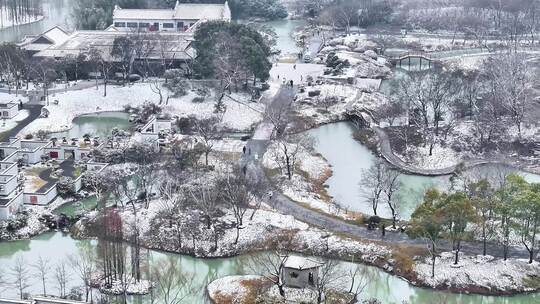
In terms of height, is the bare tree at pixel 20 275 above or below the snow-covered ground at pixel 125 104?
below

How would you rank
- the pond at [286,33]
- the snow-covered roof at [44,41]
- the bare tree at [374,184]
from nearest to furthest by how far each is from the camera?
1. the bare tree at [374,184]
2. the snow-covered roof at [44,41]
3. the pond at [286,33]

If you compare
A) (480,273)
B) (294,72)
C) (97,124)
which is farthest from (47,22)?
(480,273)

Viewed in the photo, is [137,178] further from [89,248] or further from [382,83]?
[382,83]

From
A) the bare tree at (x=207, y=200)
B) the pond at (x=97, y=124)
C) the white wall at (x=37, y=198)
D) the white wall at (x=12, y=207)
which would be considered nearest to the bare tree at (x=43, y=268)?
the white wall at (x=12, y=207)

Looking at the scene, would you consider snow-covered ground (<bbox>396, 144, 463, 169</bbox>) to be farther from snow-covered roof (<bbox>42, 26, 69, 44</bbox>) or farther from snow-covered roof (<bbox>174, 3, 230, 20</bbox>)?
snow-covered roof (<bbox>174, 3, 230, 20</bbox>)

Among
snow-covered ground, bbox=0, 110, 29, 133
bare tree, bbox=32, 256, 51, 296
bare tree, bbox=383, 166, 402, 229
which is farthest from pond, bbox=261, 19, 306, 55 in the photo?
bare tree, bbox=32, 256, 51, 296

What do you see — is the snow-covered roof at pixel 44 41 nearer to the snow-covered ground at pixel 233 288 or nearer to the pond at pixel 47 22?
the pond at pixel 47 22

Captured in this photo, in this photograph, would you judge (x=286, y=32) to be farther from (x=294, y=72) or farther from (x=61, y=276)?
(x=61, y=276)
